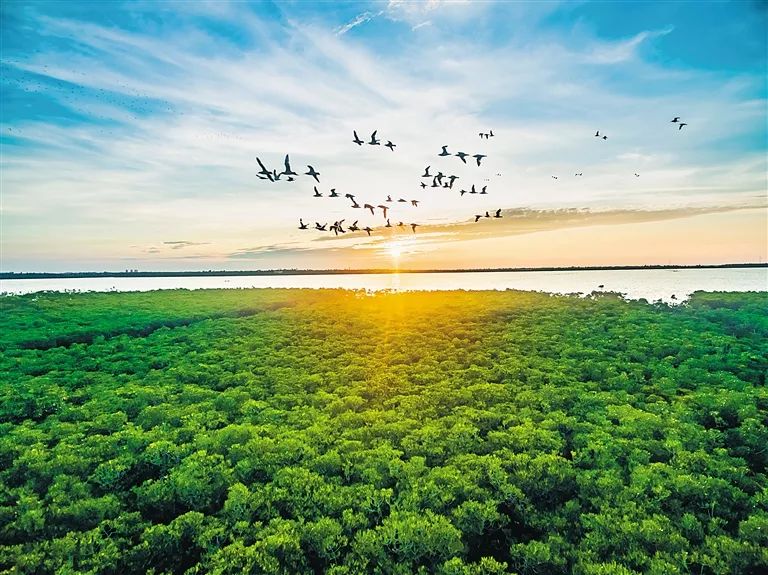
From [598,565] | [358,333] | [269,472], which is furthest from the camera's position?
[358,333]

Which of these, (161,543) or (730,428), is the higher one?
(161,543)

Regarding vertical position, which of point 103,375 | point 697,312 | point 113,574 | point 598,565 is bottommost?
point 697,312

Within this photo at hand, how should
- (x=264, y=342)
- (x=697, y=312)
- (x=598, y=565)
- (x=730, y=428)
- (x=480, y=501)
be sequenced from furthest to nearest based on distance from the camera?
(x=697, y=312), (x=264, y=342), (x=730, y=428), (x=480, y=501), (x=598, y=565)

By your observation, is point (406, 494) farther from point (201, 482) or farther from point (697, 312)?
point (697, 312)

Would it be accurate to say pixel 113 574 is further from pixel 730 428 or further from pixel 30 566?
pixel 730 428

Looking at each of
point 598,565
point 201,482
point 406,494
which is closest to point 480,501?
point 406,494

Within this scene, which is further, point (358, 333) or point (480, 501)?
point (358, 333)

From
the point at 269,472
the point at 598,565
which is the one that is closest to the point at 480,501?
the point at 598,565
